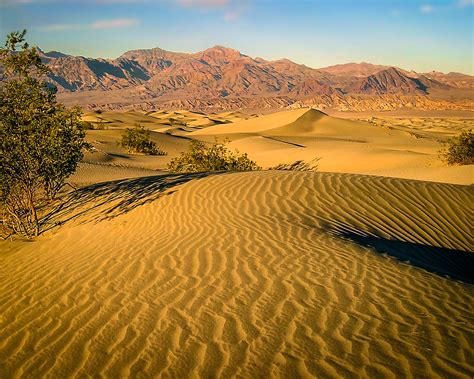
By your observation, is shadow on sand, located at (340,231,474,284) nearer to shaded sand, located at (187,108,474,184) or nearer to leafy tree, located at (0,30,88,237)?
leafy tree, located at (0,30,88,237)

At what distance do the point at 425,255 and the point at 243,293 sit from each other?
3.75 m

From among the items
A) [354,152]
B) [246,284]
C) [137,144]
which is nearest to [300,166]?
[354,152]

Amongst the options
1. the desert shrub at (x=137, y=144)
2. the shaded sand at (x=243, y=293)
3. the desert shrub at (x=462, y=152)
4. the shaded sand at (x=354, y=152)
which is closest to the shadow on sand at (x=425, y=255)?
the shaded sand at (x=243, y=293)

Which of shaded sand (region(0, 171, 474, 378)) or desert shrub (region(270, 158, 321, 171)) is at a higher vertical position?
shaded sand (region(0, 171, 474, 378))

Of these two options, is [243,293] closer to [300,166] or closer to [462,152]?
[462,152]

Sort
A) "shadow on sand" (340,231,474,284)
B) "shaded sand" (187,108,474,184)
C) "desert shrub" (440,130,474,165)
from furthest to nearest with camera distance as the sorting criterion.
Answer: "desert shrub" (440,130,474,165) → "shaded sand" (187,108,474,184) → "shadow on sand" (340,231,474,284)

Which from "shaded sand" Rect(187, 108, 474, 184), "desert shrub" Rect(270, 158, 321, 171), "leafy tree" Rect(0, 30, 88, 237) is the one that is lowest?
"desert shrub" Rect(270, 158, 321, 171)

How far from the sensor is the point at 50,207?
→ 10891mm

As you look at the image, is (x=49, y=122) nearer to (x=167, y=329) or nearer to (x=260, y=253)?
(x=260, y=253)

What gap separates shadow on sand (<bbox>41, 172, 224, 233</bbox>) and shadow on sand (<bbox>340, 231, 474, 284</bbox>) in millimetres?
5178

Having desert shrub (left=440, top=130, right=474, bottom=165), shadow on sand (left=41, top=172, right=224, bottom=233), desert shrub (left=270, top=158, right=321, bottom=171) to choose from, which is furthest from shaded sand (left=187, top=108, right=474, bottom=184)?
shadow on sand (left=41, top=172, right=224, bottom=233)

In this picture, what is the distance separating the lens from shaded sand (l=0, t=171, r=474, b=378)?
3.50m

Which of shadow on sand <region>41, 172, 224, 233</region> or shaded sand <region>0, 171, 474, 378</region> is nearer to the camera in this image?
shaded sand <region>0, 171, 474, 378</region>

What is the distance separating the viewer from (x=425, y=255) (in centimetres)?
673
